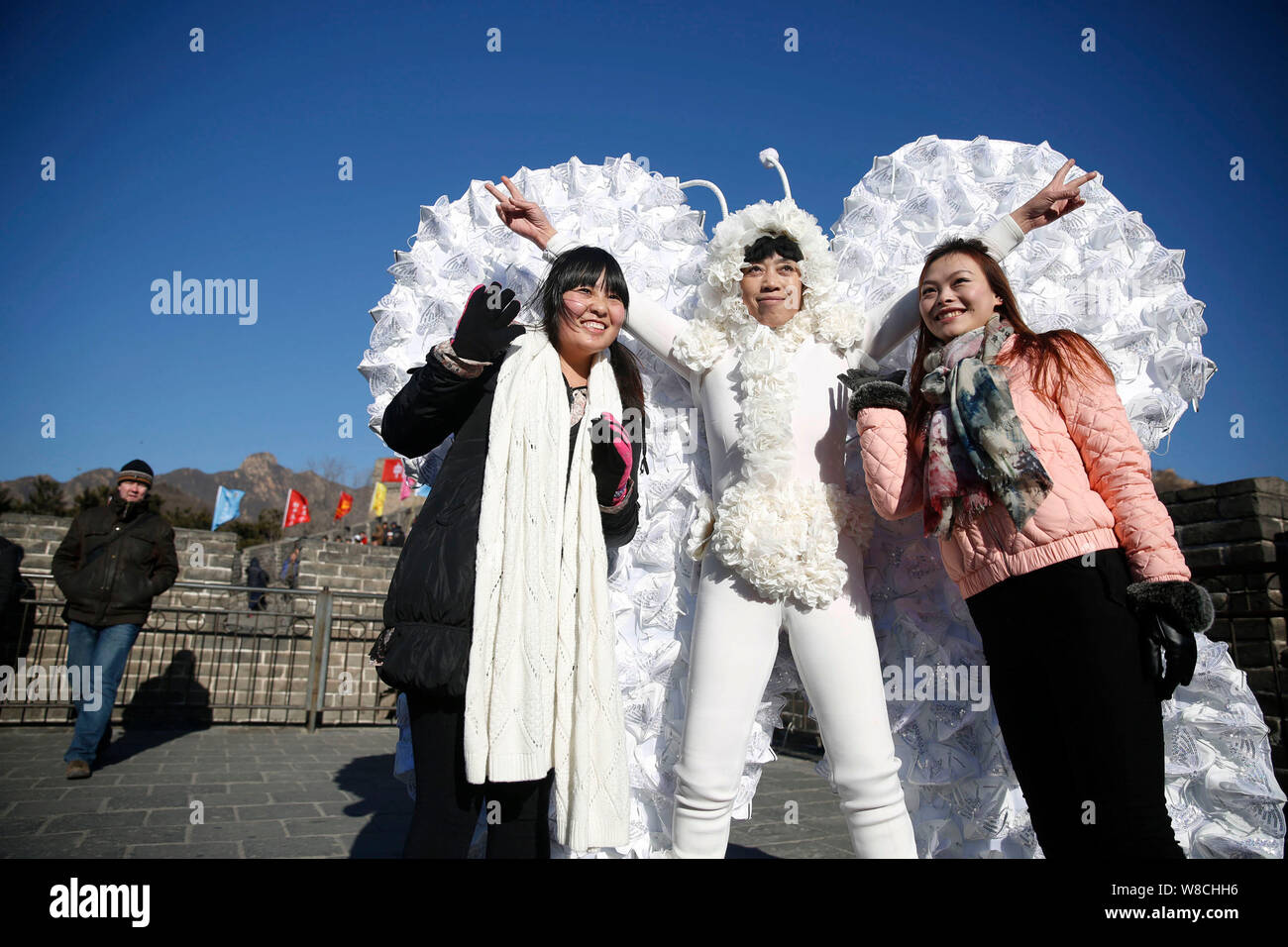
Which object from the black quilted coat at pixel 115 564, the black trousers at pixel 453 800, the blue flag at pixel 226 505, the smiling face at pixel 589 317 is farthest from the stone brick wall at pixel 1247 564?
the blue flag at pixel 226 505

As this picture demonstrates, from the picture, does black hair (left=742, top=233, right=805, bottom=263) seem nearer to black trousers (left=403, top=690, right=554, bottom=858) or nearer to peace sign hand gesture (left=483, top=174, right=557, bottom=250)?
peace sign hand gesture (left=483, top=174, right=557, bottom=250)

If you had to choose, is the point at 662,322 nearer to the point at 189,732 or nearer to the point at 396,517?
the point at 189,732

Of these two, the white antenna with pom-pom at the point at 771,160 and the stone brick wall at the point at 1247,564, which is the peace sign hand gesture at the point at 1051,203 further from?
the stone brick wall at the point at 1247,564

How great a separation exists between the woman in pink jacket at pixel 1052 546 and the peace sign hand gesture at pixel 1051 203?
30 cm

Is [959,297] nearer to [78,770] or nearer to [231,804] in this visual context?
[231,804]

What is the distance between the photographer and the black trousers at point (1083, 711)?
5.25ft

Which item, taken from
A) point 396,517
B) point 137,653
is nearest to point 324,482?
point 396,517

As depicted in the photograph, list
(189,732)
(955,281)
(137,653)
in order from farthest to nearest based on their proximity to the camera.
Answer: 1. (137,653)
2. (189,732)
3. (955,281)

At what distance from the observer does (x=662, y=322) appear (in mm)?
2486

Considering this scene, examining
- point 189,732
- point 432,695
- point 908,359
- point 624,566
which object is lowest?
point 189,732

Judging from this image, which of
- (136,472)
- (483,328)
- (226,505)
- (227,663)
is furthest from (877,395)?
(226,505)

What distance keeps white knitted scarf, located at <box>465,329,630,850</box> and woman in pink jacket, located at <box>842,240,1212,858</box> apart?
2.78ft
